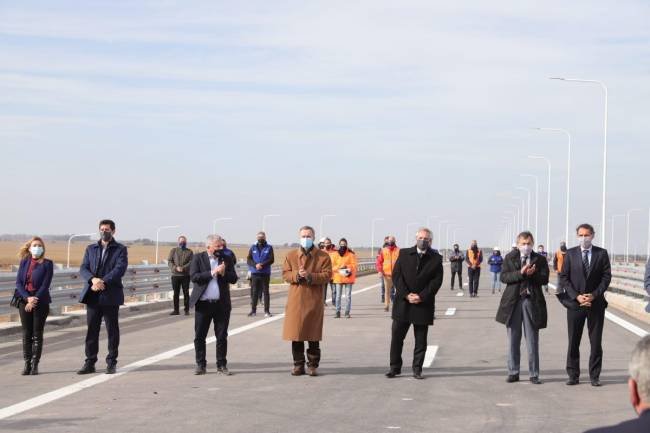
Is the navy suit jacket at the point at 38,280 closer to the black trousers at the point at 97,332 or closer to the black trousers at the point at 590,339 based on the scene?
the black trousers at the point at 97,332

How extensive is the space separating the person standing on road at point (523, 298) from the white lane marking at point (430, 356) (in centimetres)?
183

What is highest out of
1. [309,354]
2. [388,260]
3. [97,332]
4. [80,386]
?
[388,260]

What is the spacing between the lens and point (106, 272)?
45.8ft

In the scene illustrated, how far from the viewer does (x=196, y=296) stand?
13.9 metres

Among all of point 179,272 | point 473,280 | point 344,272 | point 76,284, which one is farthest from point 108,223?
point 473,280

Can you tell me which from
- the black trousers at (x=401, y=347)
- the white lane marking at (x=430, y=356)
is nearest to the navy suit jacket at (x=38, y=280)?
the black trousers at (x=401, y=347)

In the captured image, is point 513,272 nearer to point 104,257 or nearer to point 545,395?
point 545,395

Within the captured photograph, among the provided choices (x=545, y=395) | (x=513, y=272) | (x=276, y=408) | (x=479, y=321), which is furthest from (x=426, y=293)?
(x=479, y=321)

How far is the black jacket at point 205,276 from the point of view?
1380 centimetres

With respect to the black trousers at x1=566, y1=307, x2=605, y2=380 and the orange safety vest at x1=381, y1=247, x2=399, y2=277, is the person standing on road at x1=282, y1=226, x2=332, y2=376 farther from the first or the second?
the orange safety vest at x1=381, y1=247, x2=399, y2=277

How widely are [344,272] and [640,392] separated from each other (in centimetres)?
2108

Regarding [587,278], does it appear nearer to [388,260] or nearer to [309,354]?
[309,354]

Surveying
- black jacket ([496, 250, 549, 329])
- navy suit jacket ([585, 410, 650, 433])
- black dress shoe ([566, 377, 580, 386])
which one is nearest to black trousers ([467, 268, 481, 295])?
black jacket ([496, 250, 549, 329])

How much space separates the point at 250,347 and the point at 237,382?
448 centimetres
